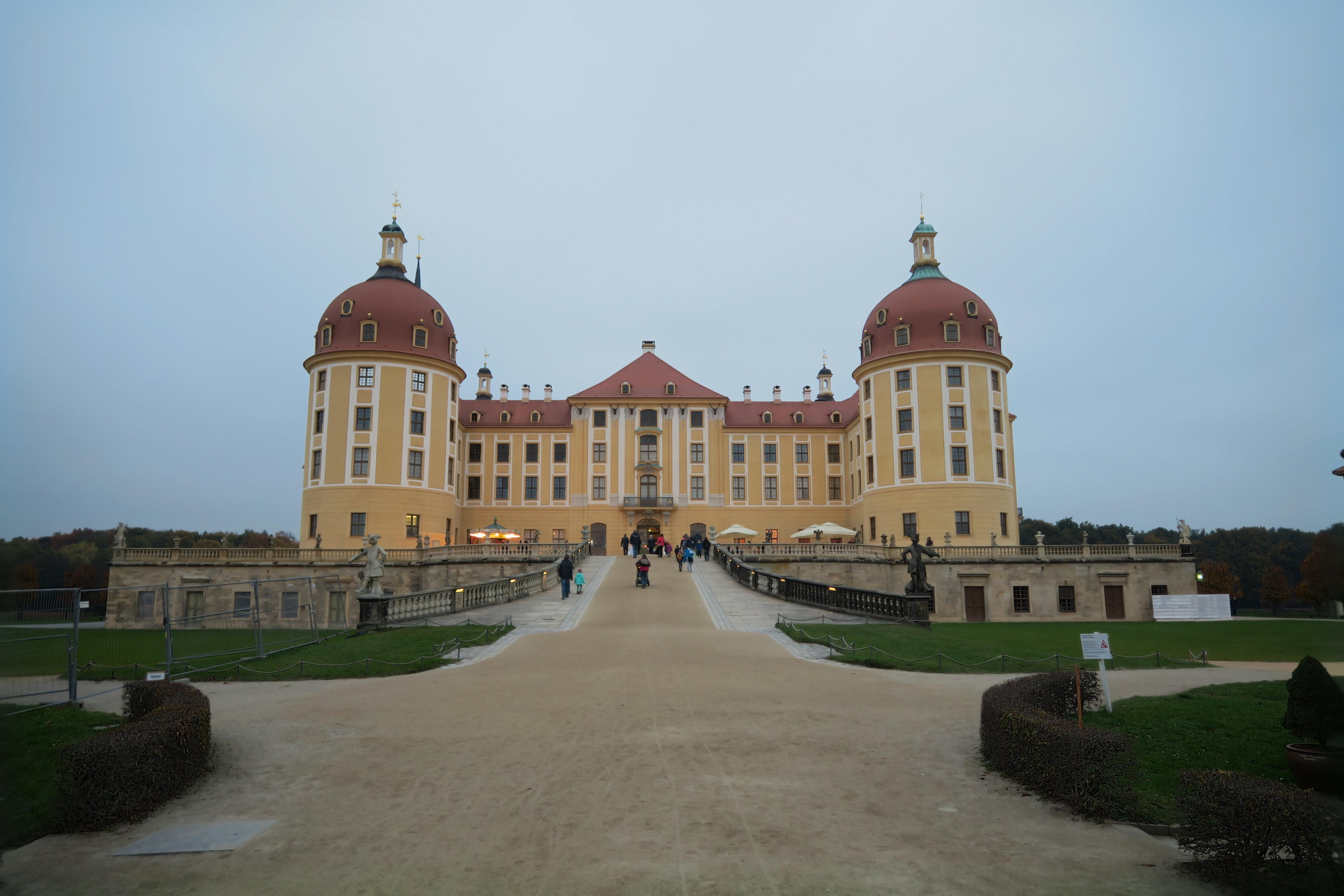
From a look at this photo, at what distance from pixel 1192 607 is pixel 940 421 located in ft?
55.9

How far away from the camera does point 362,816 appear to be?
7621 mm

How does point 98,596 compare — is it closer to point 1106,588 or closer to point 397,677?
point 397,677

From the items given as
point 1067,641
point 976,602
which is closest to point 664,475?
point 976,602

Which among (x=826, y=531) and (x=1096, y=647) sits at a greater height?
(x=826, y=531)

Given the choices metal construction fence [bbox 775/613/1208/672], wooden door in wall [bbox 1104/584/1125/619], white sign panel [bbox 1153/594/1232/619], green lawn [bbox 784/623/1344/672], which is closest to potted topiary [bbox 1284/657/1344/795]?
green lawn [bbox 784/623/1344/672]

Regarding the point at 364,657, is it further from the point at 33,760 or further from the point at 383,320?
the point at 383,320

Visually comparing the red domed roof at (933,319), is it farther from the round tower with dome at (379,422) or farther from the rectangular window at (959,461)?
the round tower with dome at (379,422)

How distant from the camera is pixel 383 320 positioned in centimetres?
5119

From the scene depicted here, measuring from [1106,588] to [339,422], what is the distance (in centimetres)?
4774

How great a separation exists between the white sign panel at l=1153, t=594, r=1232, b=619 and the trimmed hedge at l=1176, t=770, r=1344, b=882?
42.4 metres

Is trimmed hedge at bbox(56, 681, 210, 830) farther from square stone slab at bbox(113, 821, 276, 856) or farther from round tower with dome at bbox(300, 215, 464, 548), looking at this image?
round tower with dome at bbox(300, 215, 464, 548)

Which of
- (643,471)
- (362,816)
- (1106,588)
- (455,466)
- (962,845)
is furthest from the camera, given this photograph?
(643,471)

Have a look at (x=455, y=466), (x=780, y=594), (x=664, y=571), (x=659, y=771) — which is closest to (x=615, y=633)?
(x=780, y=594)

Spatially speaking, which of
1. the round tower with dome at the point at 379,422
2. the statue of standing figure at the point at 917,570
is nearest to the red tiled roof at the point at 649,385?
the round tower with dome at the point at 379,422
